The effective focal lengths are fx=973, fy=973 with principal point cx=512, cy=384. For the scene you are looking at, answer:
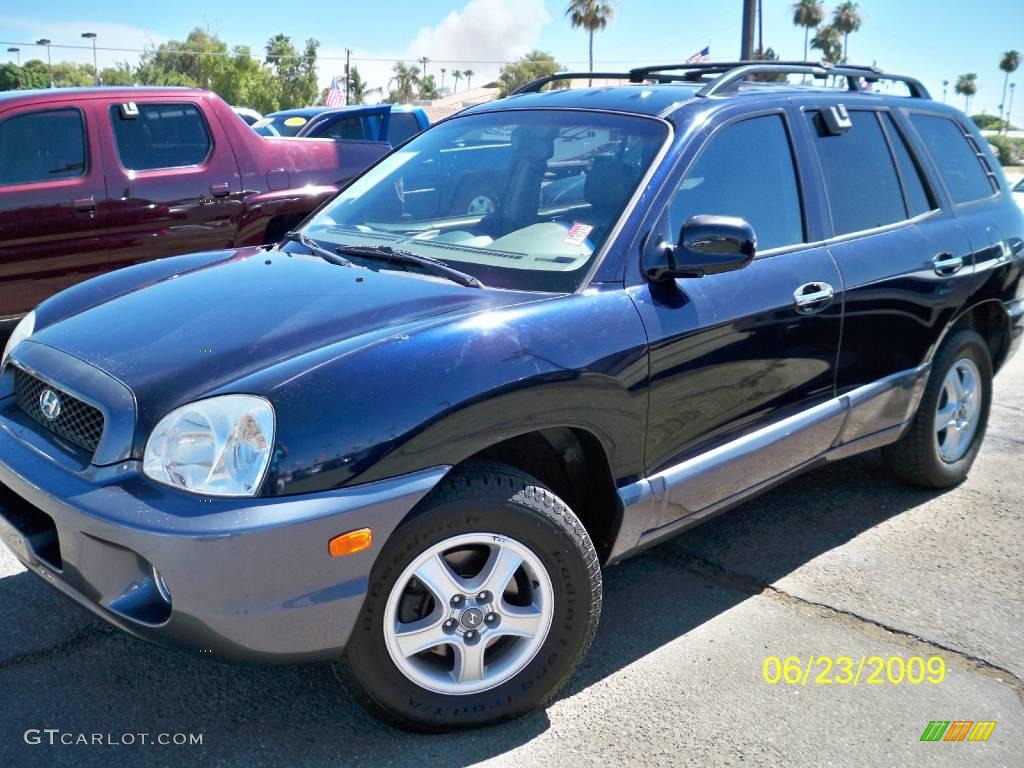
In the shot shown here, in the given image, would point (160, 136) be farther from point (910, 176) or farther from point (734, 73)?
point (910, 176)

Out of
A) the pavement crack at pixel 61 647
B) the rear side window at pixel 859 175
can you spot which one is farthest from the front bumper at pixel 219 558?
the rear side window at pixel 859 175

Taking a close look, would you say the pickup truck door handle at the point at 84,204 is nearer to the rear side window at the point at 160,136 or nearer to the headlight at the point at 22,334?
the rear side window at the point at 160,136

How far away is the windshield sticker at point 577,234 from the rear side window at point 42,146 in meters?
4.24

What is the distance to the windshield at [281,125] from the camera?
1412cm

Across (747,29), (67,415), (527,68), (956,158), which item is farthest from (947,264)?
(527,68)

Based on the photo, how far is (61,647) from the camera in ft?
9.96

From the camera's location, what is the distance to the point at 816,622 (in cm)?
332

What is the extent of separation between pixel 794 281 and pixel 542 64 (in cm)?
7694

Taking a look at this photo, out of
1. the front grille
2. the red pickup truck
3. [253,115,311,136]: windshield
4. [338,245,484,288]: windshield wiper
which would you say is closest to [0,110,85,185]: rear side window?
the red pickup truck

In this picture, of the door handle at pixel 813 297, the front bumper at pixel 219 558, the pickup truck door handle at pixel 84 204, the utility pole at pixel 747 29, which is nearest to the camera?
the front bumper at pixel 219 558

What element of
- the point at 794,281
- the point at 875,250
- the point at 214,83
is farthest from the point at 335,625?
the point at 214,83

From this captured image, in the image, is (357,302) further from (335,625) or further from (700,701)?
(700,701)

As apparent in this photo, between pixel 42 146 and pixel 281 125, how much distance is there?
366 inches

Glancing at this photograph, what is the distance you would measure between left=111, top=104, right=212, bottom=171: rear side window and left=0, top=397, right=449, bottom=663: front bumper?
174 inches
